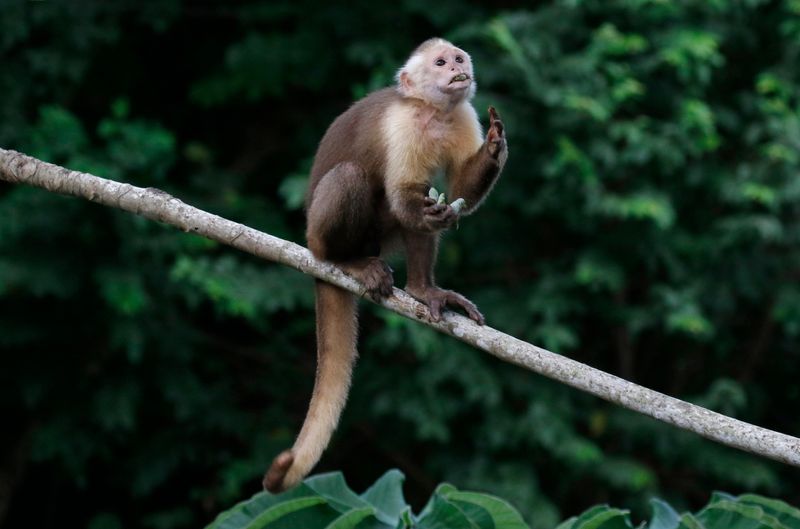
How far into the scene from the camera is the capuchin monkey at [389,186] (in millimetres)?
4008

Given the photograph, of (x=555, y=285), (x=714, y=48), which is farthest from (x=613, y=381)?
(x=714, y=48)

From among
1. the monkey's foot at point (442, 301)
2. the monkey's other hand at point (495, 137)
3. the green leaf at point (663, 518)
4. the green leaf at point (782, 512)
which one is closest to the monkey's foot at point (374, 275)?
the monkey's foot at point (442, 301)

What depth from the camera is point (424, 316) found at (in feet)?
12.0

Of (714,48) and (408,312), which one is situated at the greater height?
(714,48)

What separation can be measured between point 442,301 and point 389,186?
0.48m

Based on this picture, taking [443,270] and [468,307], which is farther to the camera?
[443,270]

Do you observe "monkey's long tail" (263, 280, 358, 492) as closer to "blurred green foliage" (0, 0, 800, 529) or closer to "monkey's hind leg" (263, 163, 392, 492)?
"monkey's hind leg" (263, 163, 392, 492)

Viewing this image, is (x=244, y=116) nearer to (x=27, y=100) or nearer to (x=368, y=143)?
(x=27, y=100)

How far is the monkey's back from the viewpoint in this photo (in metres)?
4.20

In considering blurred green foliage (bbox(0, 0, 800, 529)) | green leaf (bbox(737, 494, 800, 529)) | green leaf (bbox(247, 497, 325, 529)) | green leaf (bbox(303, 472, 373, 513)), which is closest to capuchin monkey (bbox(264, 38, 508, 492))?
green leaf (bbox(303, 472, 373, 513))

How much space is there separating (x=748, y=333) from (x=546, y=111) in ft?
7.27

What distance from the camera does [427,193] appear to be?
13.4 ft

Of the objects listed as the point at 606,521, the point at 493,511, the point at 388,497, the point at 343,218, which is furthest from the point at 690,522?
the point at 343,218

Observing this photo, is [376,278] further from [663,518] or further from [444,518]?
[663,518]
